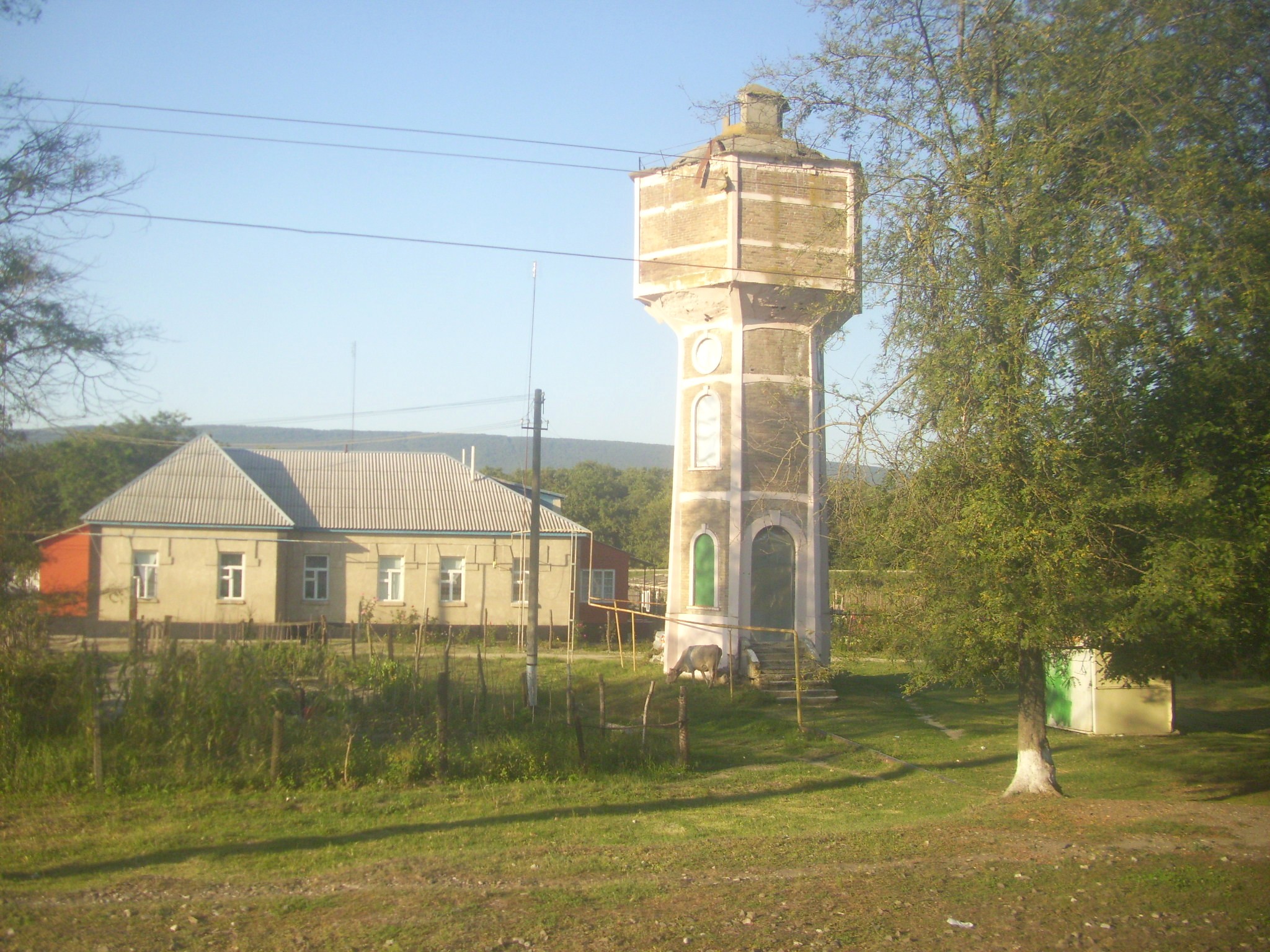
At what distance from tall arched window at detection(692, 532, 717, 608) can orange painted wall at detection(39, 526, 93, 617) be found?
513 inches

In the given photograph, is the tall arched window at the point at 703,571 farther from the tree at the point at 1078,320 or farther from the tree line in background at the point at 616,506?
the tree line in background at the point at 616,506

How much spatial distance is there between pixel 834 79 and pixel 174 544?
2447cm

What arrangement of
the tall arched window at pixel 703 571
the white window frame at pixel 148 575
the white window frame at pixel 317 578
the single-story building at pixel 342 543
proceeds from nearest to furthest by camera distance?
the tall arched window at pixel 703 571 → the white window frame at pixel 148 575 → the single-story building at pixel 342 543 → the white window frame at pixel 317 578

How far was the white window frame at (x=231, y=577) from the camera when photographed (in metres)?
30.6

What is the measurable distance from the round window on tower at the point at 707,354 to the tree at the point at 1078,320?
39.5 ft

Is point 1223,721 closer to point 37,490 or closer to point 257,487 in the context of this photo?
point 37,490

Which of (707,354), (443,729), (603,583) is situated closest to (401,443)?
(603,583)

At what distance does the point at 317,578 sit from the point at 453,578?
4521 mm

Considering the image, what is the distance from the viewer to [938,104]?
11852mm

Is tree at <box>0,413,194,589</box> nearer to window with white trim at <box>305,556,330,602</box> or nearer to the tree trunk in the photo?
the tree trunk

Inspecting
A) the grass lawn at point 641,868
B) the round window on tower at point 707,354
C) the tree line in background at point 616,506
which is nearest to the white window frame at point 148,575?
the round window on tower at point 707,354

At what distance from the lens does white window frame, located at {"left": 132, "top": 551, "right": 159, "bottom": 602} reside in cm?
2739

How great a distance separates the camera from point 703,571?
2373cm

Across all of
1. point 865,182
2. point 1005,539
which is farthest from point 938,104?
point 1005,539
